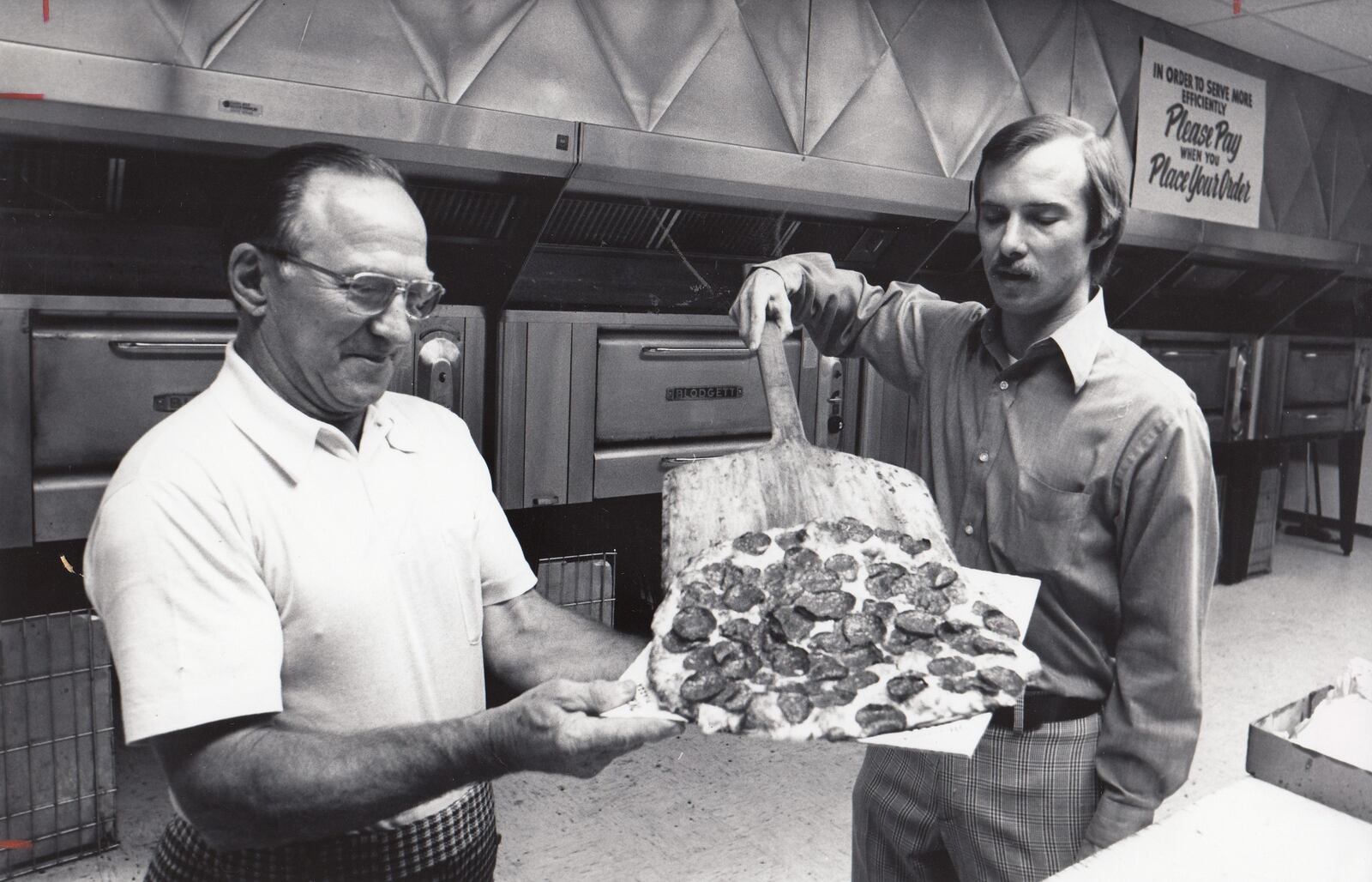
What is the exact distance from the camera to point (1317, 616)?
4.45 meters

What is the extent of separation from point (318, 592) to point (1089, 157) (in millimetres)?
1242

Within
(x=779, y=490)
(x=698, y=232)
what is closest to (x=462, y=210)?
(x=698, y=232)

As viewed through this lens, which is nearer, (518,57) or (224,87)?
(224,87)

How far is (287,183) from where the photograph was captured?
1.10 m

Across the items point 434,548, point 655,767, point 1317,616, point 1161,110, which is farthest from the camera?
point 1317,616

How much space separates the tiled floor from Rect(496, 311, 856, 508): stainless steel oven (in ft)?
2.86

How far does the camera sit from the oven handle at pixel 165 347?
2254 millimetres

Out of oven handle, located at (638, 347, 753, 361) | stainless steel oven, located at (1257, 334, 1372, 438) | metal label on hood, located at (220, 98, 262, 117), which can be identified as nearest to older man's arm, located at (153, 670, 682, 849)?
metal label on hood, located at (220, 98, 262, 117)

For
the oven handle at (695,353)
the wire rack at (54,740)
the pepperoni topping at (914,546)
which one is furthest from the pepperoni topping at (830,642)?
the wire rack at (54,740)

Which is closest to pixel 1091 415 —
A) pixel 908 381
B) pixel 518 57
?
pixel 908 381

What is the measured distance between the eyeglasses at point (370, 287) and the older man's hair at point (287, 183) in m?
0.01

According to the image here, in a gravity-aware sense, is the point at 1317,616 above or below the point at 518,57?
below

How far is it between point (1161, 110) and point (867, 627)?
293 centimetres

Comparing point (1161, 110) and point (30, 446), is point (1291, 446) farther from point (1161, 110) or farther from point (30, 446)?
point (30, 446)
